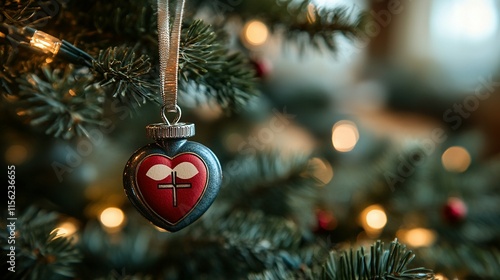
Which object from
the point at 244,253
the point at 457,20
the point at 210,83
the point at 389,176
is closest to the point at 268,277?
the point at 244,253

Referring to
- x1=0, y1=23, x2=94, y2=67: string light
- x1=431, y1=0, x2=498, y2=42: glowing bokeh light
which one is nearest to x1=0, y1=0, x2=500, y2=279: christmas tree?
x1=0, y1=23, x2=94, y2=67: string light

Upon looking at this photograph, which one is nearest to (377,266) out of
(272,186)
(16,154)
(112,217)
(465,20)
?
(272,186)

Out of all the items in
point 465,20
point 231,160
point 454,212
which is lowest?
point 454,212

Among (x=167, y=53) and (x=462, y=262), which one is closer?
(x=167, y=53)

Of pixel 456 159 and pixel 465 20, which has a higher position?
pixel 465 20

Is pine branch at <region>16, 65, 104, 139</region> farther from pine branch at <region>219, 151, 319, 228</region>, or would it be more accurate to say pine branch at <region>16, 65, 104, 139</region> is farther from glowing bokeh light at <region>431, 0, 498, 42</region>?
glowing bokeh light at <region>431, 0, 498, 42</region>

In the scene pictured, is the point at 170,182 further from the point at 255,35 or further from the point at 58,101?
the point at 255,35

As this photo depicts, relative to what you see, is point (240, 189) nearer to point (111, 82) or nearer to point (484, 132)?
point (111, 82)
